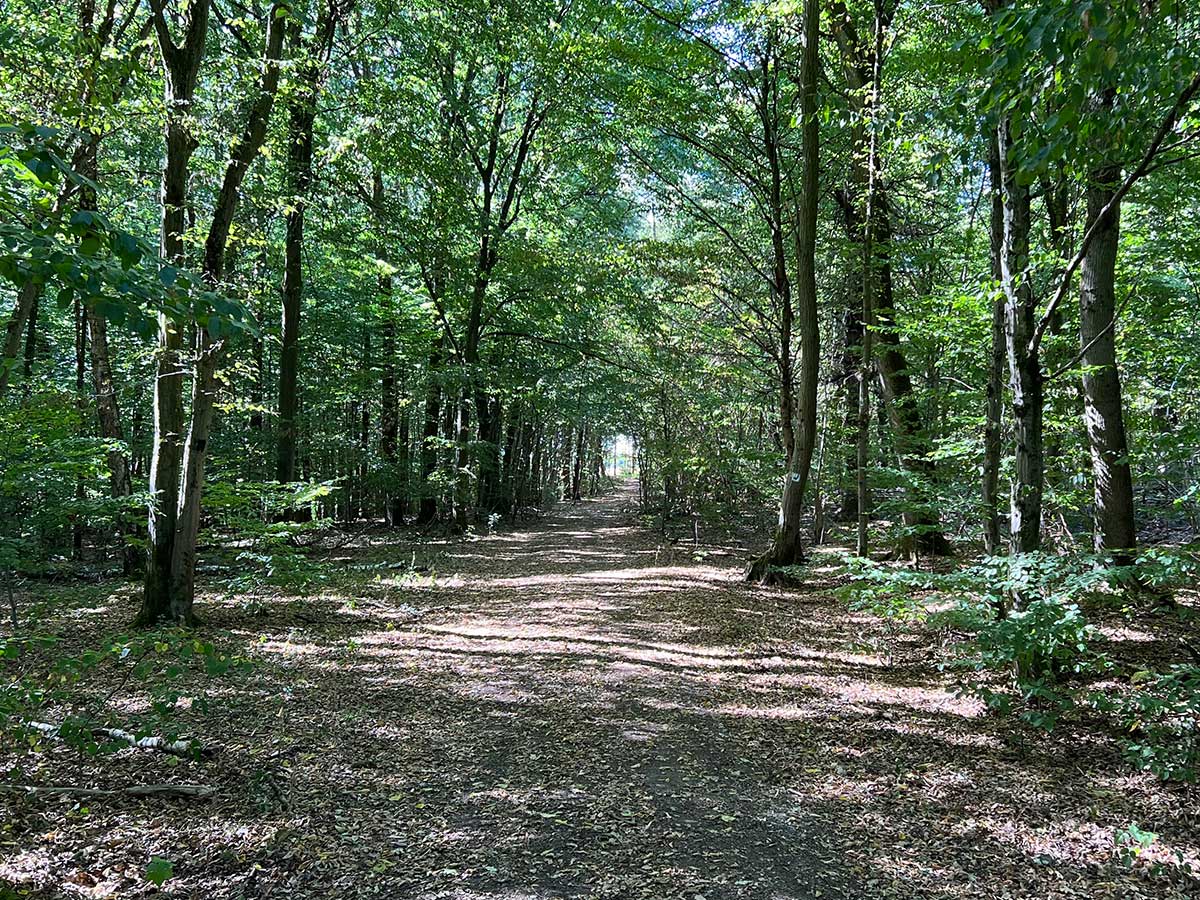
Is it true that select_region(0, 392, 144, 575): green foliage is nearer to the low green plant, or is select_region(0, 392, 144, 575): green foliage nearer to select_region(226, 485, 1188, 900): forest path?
select_region(226, 485, 1188, 900): forest path

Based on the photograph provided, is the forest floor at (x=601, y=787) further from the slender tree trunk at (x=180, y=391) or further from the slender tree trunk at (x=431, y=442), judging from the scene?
the slender tree trunk at (x=431, y=442)

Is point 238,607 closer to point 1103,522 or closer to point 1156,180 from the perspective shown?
point 1103,522

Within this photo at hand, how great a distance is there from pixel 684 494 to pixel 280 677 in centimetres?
1176

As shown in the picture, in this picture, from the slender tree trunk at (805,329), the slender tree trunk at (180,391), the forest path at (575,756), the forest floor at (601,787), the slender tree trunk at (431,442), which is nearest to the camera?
the forest floor at (601,787)

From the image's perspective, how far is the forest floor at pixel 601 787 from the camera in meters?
2.91

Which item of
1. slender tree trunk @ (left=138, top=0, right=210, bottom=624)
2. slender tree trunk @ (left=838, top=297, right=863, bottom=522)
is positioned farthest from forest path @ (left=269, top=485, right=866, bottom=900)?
slender tree trunk @ (left=838, top=297, right=863, bottom=522)

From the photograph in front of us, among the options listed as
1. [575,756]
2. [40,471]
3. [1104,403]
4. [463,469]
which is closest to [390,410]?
[463,469]

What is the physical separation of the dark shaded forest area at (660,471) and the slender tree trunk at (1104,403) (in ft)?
0.15

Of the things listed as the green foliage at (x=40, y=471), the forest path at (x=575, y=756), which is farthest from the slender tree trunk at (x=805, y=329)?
the green foliage at (x=40, y=471)

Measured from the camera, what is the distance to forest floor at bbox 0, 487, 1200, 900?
2.91 m

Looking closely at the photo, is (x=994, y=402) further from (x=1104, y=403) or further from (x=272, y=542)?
(x=272, y=542)

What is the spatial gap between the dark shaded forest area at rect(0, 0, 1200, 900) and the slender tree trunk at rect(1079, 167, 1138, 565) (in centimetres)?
5

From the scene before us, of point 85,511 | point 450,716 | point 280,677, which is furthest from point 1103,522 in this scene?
point 85,511

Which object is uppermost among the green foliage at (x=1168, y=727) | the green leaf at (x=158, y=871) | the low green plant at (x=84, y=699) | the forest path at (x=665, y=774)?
the low green plant at (x=84, y=699)
